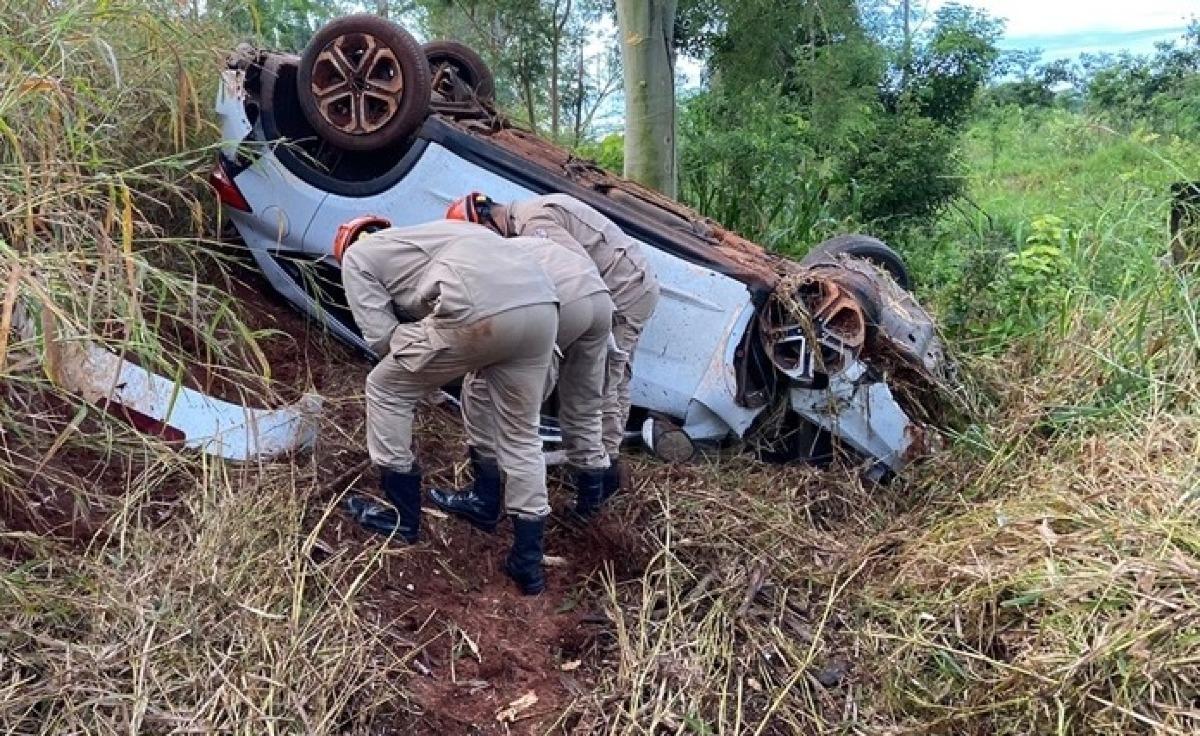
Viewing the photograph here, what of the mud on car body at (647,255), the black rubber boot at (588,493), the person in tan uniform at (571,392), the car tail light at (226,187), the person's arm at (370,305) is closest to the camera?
the person's arm at (370,305)

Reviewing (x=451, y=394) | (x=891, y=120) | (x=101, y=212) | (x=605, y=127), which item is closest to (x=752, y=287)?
(x=451, y=394)

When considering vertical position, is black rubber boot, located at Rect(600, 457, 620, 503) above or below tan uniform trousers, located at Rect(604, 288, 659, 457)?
below

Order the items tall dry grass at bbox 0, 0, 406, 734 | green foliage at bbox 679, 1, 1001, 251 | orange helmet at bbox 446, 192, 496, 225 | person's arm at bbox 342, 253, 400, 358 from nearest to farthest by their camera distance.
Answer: tall dry grass at bbox 0, 0, 406, 734
person's arm at bbox 342, 253, 400, 358
orange helmet at bbox 446, 192, 496, 225
green foliage at bbox 679, 1, 1001, 251

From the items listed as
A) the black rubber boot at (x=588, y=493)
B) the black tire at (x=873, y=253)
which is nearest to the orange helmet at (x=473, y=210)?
the black rubber boot at (x=588, y=493)

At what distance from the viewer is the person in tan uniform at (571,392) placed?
351 cm

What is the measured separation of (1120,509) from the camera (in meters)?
3.17

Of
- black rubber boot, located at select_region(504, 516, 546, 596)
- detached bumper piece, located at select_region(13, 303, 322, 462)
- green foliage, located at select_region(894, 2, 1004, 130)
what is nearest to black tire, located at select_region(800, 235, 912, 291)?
black rubber boot, located at select_region(504, 516, 546, 596)

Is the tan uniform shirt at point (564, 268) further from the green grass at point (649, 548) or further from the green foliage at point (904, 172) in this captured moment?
the green foliage at point (904, 172)

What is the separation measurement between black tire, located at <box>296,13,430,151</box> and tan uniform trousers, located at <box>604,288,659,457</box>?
119 centimetres

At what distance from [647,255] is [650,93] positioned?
2.42 m

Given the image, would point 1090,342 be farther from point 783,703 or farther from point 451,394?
point 451,394

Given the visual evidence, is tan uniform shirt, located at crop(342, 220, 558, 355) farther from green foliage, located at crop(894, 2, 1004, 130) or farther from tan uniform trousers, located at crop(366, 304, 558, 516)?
green foliage, located at crop(894, 2, 1004, 130)

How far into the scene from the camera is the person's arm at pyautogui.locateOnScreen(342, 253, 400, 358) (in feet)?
11.1

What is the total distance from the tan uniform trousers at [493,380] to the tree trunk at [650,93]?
3.10 meters
